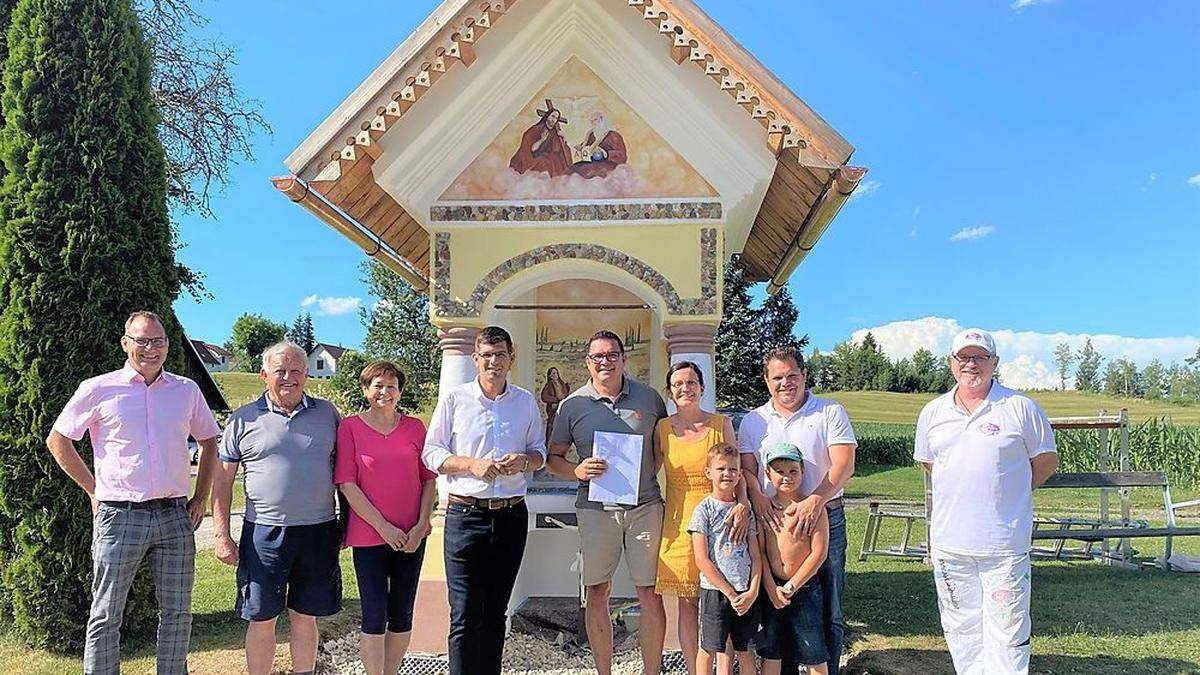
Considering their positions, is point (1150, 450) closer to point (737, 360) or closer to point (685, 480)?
point (737, 360)

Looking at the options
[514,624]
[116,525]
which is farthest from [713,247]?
[116,525]

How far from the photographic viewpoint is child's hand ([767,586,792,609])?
3953 mm

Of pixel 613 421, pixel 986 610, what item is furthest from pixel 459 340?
pixel 986 610

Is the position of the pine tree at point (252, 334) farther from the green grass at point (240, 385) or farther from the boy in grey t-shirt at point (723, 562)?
the boy in grey t-shirt at point (723, 562)

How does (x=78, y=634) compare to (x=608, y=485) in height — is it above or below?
below

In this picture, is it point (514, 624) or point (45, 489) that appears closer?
point (45, 489)

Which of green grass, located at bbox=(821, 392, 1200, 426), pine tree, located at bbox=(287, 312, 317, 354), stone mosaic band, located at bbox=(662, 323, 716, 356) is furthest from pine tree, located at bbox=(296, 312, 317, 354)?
stone mosaic band, located at bbox=(662, 323, 716, 356)

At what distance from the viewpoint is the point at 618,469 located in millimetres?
4219

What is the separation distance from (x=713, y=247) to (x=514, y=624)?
10.6 feet

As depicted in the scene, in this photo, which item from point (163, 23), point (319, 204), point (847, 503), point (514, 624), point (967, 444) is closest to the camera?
point (967, 444)

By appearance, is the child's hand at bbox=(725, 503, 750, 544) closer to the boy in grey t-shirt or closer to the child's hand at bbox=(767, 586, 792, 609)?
the boy in grey t-shirt

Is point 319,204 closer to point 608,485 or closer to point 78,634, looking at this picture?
point 608,485

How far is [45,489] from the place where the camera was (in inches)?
225

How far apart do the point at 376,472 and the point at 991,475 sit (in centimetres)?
295
